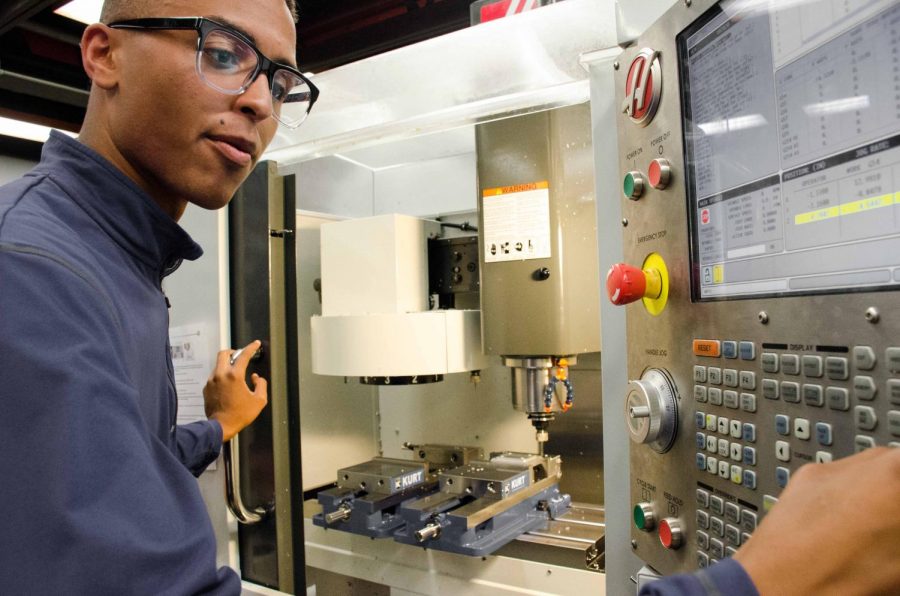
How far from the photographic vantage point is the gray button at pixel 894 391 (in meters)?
0.41

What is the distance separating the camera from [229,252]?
1.39 m

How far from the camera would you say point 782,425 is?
510 millimetres

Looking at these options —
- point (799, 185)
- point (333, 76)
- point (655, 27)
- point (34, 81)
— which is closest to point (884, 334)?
point (799, 185)

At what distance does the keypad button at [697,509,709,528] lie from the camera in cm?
61

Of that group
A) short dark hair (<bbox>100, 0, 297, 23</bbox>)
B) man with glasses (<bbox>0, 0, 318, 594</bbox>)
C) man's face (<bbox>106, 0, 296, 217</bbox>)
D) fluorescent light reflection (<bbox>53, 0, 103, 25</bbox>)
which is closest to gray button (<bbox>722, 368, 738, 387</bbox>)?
man with glasses (<bbox>0, 0, 318, 594</bbox>)

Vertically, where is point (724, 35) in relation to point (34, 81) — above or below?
below

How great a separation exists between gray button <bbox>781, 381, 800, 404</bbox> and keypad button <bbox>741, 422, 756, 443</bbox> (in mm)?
52

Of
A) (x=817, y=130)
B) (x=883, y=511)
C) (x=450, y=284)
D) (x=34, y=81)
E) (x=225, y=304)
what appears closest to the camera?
(x=883, y=511)

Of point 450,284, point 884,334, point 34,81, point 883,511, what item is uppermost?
point 34,81

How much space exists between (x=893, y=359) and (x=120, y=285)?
782 millimetres

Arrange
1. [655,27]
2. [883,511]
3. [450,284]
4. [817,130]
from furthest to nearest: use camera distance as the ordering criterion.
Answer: [450,284] → [655,27] → [817,130] → [883,511]

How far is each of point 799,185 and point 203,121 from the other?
2.16 ft

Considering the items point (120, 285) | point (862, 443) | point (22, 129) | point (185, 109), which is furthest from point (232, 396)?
point (22, 129)

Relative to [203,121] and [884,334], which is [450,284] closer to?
[203,121]
